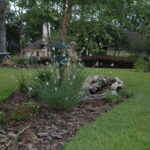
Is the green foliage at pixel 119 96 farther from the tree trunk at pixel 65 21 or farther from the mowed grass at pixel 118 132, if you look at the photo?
the tree trunk at pixel 65 21

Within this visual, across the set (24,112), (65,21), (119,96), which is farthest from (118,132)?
(65,21)

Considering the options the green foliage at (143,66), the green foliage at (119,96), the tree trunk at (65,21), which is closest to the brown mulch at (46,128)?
the green foliage at (119,96)

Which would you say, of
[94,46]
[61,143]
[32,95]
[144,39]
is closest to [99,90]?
[94,46]

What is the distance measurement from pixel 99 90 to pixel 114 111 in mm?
1922

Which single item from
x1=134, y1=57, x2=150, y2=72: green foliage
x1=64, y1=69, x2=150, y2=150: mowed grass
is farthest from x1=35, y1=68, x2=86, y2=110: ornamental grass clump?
x1=134, y1=57, x2=150, y2=72: green foliage

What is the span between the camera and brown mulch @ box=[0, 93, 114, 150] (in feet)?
10.5

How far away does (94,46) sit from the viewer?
7.03 meters

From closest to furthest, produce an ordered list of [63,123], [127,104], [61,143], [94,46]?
[61,143] < [63,123] < [127,104] < [94,46]

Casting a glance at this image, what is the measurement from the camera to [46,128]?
151 inches

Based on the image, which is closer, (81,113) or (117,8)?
(81,113)

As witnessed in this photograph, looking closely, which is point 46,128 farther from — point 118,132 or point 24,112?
point 118,132

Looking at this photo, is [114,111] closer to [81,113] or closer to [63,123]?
[81,113]

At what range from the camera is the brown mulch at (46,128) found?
10.5 ft

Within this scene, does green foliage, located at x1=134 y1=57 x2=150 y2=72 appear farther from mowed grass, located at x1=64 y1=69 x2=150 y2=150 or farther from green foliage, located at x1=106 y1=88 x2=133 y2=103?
mowed grass, located at x1=64 y1=69 x2=150 y2=150
